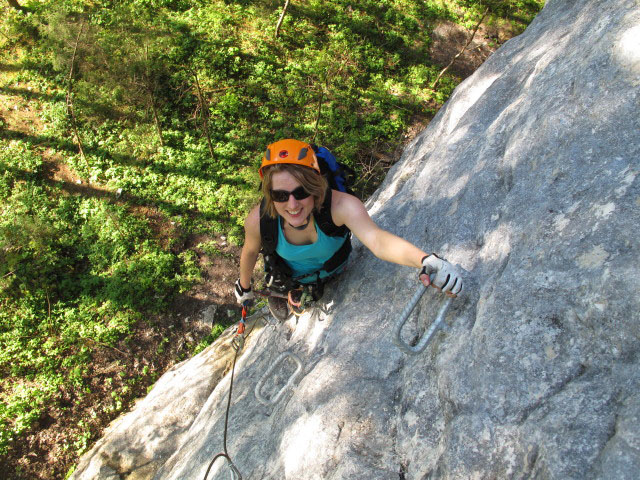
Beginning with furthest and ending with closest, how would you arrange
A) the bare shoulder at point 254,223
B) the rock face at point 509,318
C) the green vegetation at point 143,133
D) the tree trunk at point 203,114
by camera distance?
1. the tree trunk at point 203,114
2. the green vegetation at point 143,133
3. the bare shoulder at point 254,223
4. the rock face at point 509,318

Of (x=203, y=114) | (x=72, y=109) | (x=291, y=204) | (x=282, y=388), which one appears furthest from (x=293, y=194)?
(x=72, y=109)

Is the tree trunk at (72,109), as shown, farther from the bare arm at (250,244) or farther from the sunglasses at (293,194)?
the sunglasses at (293,194)

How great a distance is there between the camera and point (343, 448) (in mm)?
2750

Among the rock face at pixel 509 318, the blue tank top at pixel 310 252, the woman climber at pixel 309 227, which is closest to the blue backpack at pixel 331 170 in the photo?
the woman climber at pixel 309 227

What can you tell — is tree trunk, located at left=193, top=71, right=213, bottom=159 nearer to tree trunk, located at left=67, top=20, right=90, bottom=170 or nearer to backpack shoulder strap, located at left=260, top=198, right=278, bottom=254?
tree trunk, located at left=67, top=20, right=90, bottom=170

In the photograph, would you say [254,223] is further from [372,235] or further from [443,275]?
[443,275]

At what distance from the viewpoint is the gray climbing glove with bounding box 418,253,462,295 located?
2.47m

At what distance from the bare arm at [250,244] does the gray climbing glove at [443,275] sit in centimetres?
166

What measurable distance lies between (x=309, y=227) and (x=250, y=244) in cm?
70

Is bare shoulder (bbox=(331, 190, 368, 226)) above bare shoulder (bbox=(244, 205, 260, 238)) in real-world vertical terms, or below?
below

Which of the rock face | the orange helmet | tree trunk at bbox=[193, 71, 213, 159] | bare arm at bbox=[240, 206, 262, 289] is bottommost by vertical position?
the rock face

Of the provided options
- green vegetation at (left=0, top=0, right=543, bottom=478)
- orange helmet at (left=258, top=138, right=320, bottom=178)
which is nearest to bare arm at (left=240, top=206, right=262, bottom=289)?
orange helmet at (left=258, top=138, right=320, bottom=178)

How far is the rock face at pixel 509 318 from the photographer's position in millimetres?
1858

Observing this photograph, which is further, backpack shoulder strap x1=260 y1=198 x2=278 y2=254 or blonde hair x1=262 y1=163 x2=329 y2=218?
backpack shoulder strap x1=260 y1=198 x2=278 y2=254
